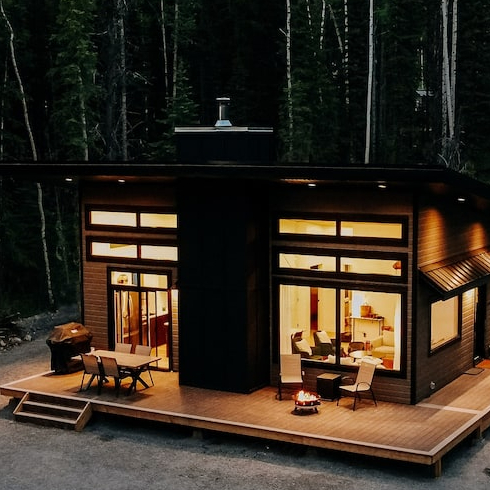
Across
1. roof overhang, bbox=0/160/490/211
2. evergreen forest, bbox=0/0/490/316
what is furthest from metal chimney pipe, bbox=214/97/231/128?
evergreen forest, bbox=0/0/490/316

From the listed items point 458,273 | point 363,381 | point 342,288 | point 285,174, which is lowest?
point 363,381

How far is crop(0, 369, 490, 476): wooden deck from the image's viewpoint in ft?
39.1

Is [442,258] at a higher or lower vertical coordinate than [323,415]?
higher

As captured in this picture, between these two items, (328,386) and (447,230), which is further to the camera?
(447,230)

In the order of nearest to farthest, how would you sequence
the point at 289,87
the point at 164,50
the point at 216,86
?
the point at 289,87 < the point at 164,50 < the point at 216,86

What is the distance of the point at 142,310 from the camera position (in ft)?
53.4

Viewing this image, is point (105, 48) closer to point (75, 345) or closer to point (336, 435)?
point (75, 345)

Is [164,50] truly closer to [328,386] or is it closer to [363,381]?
[328,386]

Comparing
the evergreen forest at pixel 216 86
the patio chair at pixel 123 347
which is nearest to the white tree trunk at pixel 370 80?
the evergreen forest at pixel 216 86

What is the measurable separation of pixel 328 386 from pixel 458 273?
3.06m

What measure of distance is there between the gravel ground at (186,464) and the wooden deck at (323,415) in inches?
11.6

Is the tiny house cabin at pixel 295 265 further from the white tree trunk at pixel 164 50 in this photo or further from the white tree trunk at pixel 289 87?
the white tree trunk at pixel 164 50

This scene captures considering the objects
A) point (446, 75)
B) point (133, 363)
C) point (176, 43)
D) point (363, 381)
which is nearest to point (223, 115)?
point (133, 363)

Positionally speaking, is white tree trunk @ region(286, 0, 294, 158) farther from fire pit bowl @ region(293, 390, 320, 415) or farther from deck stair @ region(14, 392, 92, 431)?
fire pit bowl @ region(293, 390, 320, 415)
